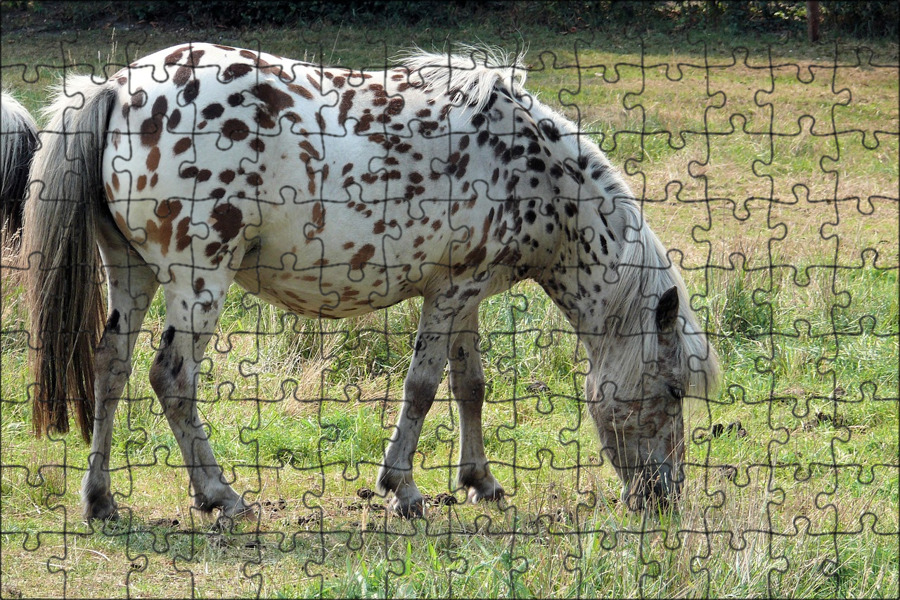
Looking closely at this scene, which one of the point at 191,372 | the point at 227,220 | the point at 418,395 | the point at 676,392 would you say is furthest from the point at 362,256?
the point at 676,392

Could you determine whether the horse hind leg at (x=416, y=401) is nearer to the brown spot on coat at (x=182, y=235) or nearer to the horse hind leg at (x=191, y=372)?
the horse hind leg at (x=191, y=372)

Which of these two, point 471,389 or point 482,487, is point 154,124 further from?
point 482,487

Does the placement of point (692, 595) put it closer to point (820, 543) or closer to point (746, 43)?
point (820, 543)

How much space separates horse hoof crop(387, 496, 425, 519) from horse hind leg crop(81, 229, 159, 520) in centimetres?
124

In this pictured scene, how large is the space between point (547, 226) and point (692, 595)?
A: 68.4 inches

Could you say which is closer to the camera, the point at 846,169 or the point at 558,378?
the point at 558,378

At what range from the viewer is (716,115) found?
34.8ft

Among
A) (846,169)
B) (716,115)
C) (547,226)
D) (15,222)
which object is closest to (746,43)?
(716,115)

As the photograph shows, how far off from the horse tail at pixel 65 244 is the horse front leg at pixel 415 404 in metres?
1.44

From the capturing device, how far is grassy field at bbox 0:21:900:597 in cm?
359

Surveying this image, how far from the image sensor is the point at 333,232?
4.01 metres

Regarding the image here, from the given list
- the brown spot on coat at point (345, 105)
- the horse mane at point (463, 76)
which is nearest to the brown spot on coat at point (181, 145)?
the brown spot on coat at point (345, 105)

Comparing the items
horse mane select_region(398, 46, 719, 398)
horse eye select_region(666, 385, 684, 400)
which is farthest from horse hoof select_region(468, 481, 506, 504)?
horse eye select_region(666, 385, 684, 400)

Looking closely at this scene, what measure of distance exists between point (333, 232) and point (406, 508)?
1351 millimetres
